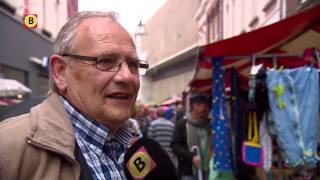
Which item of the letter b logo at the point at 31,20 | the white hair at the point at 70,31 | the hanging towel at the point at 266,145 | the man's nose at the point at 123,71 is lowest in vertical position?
the hanging towel at the point at 266,145

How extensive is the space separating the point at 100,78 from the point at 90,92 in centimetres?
6

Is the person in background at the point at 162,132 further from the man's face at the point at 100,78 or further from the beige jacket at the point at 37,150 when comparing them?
the beige jacket at the point at 37,150

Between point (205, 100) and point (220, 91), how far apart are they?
2.38 feet

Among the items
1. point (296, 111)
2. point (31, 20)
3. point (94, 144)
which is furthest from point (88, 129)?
point (296, 111)

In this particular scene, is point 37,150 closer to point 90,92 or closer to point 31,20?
point 90,92

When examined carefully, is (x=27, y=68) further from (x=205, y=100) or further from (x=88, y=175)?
(x=88, y=175)

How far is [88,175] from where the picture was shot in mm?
1311

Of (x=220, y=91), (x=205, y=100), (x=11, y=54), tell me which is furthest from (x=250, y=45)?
(x=11, y=54)

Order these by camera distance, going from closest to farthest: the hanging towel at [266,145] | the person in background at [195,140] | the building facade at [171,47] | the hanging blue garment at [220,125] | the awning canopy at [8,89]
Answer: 1. the hanging towel at [266,145]
2. the hanging blue garment at [220,125]
3. the awning canopy at [8,89]
4. the person in background at [195,140]
5. the building facade at [171,47]

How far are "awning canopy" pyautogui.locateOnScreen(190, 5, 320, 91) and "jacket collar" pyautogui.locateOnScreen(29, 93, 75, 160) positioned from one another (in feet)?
8.43

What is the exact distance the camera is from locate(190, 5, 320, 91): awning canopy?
11.6 feet

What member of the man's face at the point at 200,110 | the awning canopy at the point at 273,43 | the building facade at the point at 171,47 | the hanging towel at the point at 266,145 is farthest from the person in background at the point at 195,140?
the building facade at the point at 171,47

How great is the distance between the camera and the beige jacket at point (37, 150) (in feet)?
3.88

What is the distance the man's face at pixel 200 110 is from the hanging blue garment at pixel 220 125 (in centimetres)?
57
